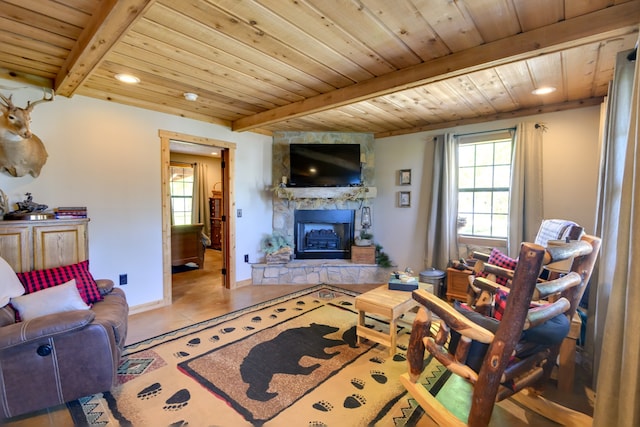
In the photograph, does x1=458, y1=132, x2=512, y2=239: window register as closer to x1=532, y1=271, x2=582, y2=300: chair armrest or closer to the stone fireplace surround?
the stone fireplace surround

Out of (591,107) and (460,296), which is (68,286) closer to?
(460,296)

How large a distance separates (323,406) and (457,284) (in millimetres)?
2487

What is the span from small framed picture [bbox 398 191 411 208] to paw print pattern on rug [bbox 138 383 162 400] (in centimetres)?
379

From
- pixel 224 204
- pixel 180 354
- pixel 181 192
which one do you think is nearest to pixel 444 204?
pixel 224 204

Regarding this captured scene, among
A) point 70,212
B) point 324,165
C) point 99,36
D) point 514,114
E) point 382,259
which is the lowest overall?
point 382,259

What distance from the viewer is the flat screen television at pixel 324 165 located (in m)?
4.52

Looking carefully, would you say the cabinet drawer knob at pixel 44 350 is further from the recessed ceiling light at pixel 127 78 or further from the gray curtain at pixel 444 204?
the gray curtain at pixel 444 204

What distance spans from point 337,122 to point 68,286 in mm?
3454

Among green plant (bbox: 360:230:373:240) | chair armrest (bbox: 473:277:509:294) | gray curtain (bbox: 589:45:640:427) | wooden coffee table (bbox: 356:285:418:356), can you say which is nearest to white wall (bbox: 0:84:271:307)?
wooden coffee table (bbox: 356:285:418:356)

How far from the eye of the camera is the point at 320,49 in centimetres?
208

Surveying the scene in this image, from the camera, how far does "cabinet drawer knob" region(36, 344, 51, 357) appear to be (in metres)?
1.67

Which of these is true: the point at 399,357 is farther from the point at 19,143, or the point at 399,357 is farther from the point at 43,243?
the point at 19,143

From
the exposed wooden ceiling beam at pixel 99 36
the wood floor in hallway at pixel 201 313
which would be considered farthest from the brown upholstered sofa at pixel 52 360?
the exposed wooden ceiling beam at pixel 99 36

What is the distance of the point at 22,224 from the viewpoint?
2295 mm
